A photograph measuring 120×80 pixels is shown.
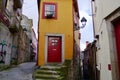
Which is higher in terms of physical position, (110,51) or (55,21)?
(55,21)

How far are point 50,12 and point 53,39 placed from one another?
80.8 inches

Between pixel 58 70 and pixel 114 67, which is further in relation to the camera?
pixel 58 70

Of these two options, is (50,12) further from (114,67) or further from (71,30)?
(114,67)

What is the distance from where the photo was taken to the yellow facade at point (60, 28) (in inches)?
528

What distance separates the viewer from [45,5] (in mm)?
13938

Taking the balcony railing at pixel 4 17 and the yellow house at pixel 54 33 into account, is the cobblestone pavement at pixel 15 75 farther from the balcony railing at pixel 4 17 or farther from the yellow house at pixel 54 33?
the balcony railing at pixel 4 17

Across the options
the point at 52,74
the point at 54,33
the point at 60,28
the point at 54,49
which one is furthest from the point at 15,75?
the point at 60,28

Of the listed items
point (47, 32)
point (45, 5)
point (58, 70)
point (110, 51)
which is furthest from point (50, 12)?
point (110, 51)

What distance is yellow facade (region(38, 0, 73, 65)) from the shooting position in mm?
13406

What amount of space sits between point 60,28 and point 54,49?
1634 millimetres

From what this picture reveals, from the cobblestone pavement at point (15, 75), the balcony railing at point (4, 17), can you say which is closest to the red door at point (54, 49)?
the cobblestone pavement at point (15, 75)

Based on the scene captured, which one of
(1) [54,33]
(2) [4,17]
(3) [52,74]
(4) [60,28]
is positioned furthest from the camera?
(4) [60,28]

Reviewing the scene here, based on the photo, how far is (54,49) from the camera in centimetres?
1367

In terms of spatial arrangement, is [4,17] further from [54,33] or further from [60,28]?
[60,28]
